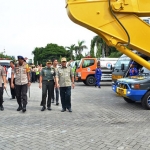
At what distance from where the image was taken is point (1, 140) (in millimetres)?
5125

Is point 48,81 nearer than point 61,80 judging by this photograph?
No

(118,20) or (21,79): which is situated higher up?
(118,20)

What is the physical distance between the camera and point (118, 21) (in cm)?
443

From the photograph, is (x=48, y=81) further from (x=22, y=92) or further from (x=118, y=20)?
(x=118, y=20)

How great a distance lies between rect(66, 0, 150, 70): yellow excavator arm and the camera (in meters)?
4.29

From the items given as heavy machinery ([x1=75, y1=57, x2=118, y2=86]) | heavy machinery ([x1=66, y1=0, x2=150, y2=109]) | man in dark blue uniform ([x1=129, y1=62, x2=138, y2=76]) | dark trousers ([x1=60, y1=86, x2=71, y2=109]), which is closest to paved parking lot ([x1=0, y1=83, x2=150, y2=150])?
dark trousers ([x1=60, y1=86, x2=71, y2=109])

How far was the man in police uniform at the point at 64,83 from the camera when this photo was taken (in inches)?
317

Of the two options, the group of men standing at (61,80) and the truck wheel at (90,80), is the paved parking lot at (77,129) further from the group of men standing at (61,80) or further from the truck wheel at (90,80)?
the truck wheel at (90,80)

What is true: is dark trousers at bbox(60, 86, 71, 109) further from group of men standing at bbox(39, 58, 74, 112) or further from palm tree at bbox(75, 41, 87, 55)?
palm tree at bbox(75, 41, 87, 55)

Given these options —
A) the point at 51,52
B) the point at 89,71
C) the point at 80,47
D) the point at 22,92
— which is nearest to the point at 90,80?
the point at 89,71

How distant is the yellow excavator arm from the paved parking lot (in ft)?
5.90

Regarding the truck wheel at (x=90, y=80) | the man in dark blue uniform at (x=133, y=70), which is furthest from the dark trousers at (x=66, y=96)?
the truck wheel at (x=90, y=80)

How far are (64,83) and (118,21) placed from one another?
3.97 m

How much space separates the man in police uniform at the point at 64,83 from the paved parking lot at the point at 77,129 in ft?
1.07
